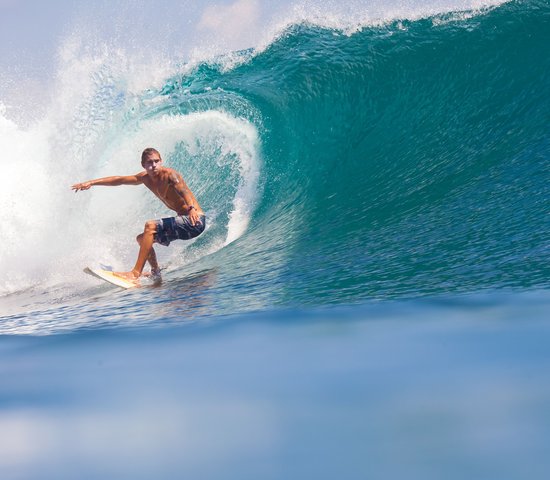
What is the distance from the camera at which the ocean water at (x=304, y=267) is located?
2.69 m

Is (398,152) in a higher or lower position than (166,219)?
higher

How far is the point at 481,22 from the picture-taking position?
1134 centimetres

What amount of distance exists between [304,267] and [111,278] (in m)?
1.87

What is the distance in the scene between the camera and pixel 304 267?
5820 mm

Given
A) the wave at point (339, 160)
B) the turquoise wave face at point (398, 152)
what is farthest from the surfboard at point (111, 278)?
the turquoise wave face at point (398, 152)

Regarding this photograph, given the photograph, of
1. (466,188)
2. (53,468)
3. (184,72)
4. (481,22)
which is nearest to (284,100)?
(184,72)

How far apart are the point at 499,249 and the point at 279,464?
3.30 metres

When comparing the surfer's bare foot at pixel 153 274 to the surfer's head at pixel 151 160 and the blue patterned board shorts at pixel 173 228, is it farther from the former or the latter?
the surfer's head at pixel 151 160

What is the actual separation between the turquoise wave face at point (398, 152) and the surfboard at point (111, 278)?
985 mm

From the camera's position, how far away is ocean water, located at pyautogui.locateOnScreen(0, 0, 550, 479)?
2.69m

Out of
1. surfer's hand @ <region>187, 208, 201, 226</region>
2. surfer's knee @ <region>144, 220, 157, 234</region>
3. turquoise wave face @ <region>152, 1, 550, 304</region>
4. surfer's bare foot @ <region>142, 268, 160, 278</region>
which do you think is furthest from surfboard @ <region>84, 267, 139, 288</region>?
turquoise wave face @ <region>152, 1, 550, 304</region>

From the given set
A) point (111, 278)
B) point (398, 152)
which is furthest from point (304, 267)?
point (398, 152)

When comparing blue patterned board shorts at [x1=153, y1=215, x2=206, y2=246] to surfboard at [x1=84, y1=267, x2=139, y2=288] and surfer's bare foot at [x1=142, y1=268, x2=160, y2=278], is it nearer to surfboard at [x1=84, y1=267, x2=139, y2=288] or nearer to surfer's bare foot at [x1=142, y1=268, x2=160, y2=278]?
surfer's bare foot at [x1=142, y1=268, x2=160, y2=278]

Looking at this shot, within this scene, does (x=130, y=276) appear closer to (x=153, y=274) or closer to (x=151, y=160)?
(x=153, y=274)
